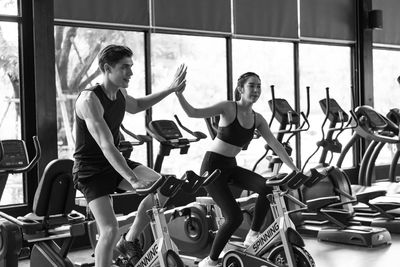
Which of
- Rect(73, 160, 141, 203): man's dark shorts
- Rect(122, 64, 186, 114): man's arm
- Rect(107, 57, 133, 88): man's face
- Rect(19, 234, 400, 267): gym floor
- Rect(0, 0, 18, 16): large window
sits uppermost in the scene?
Rect(0, 0, 18, 16): large window

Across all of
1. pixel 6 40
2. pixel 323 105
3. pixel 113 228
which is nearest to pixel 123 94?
pixel 113 228

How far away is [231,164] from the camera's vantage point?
15.8ft

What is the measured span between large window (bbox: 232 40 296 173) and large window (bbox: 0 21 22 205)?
9.67ft

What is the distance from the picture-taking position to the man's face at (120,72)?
3.54m

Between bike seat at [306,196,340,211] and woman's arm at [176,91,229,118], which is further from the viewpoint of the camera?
bike seat at [306,196,340,211]

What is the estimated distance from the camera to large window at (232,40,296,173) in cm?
804

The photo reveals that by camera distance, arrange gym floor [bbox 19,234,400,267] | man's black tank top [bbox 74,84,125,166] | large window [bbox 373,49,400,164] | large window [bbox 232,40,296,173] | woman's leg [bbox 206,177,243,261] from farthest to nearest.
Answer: large window [bbox 373,49,400,164]
large window [bbox 232,40,296,173]
gym floor [bbox 19,234,400,267]
woman's leg [bbox 206,177,243,261]
man's black tank top [bbox 74,84,125,166]

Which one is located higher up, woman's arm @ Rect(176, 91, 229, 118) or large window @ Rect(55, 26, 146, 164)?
large window @ Rect(55, 26, 146, 164)

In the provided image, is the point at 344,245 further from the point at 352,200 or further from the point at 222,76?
the point at 222,76

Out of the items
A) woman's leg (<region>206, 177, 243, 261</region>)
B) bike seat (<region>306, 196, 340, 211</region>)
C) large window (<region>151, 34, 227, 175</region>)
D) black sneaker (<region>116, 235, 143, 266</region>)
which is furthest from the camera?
large window (<region>151, 34, 227, 175</region>)

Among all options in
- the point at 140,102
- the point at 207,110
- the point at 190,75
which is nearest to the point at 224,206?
the point at 207,110

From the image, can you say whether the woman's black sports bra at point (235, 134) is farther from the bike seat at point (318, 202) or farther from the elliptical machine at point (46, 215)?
the elliptical machine at point (46, 215)

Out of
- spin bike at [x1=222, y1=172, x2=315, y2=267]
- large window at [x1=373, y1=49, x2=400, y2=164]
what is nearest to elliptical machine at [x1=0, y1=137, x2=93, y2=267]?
spin bike at [x1=222, y1=172, x2=315, y2=267]

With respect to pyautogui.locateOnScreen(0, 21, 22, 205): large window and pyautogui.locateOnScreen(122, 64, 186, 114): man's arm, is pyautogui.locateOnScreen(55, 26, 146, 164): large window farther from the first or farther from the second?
pyautogui.locateOnScreen(122, 64, 186, 114): man's arm
